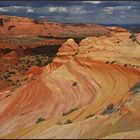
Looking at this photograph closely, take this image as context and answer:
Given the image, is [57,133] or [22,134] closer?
[57,133]

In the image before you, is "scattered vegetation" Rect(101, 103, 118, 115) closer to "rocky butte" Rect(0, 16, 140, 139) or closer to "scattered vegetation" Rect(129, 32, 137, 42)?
"rocky butte" Rect(0, 16, 140, 139)

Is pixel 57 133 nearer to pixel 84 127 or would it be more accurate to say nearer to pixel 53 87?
pixel 84 127

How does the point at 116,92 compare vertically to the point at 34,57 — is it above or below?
above

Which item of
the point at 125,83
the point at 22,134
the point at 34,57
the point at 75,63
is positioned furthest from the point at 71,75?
the point at 34,57

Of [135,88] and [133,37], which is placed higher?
[133,37]

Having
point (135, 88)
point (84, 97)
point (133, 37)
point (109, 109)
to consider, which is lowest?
point (84, 97)

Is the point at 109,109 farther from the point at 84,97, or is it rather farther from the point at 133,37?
the point at 133,37

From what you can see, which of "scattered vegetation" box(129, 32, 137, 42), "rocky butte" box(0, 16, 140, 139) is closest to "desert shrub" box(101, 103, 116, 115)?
"rocky butte" box(0, 16, 140, 139)

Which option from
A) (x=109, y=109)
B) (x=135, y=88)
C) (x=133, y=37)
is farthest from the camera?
(x=133, y=37)

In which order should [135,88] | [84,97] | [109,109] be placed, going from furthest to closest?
[84,97] → [135,88] → [109,109]

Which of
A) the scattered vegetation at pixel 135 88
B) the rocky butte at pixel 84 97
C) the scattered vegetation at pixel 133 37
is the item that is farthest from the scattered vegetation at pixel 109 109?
the scattered vegetation at pixel 133 37

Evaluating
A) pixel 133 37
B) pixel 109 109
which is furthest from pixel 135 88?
pixel 133 37
